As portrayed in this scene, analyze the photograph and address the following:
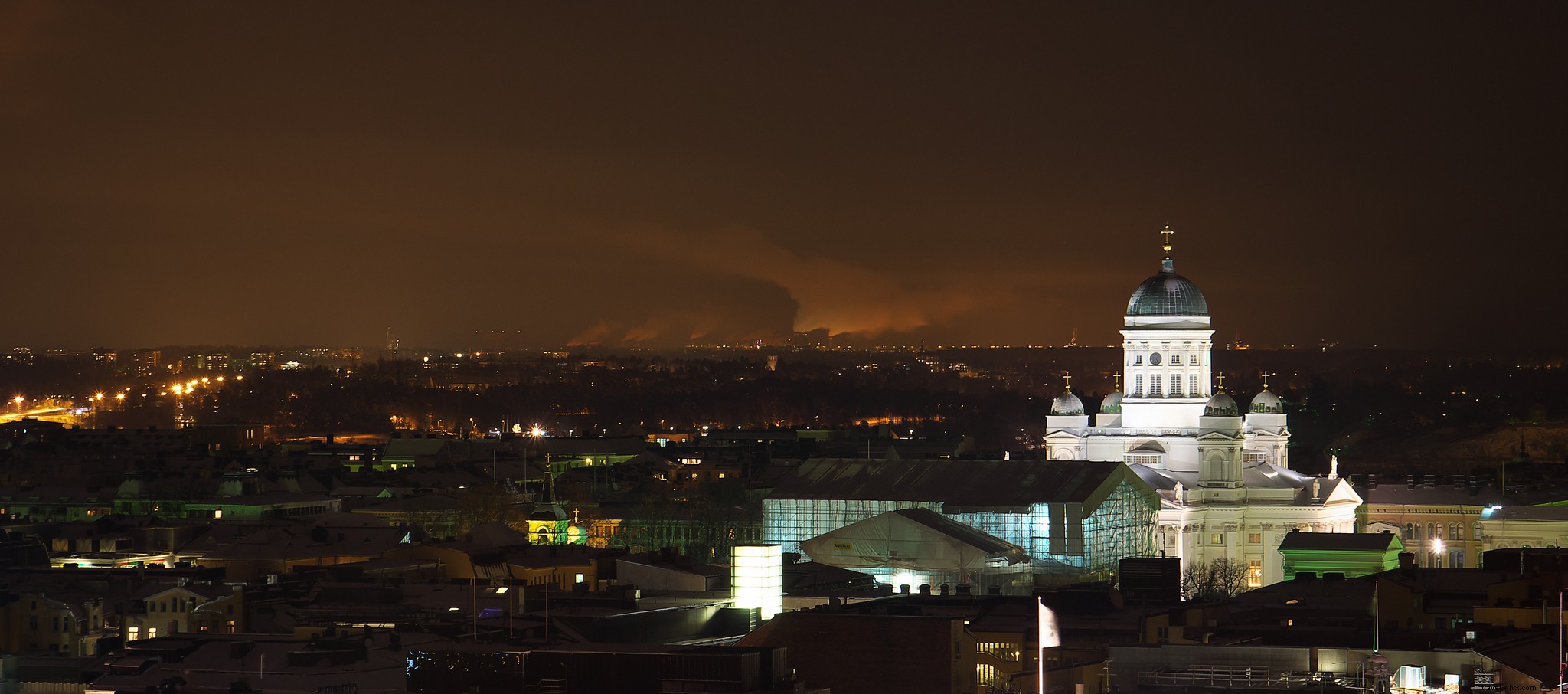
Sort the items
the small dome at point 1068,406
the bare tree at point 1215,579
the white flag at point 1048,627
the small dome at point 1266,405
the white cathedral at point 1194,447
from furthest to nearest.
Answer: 1. the small dome at point 1266,405
2. the small dome at point 1068,406
3. the white cathedral at point 1194,447
4. the bare tree at point 1215,579
5. the white flag at point 1048,627

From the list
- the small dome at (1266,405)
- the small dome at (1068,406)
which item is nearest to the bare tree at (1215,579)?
the small dome at (1068,406)

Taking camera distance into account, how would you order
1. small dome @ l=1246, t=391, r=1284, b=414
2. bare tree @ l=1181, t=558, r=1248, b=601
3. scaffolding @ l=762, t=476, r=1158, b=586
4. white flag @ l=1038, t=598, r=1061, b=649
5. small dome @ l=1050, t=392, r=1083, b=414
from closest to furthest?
white flag @ l=1038, t=598, r=1061, b=649
bare tree @ l=1181, t=558, r=1248, b=601
scaffolding @ l=762, t=476, r=1158, b=586
small dome @ l=1050, t=392, r=1083, b=414
small dome @ l=1246, t=391, r=1284, b=414

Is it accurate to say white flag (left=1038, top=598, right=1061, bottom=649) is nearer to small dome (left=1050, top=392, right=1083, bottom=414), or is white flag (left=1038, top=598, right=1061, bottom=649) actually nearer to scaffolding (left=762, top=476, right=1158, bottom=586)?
scaffolding (left=762, top=476, right=1158, bottom=586)

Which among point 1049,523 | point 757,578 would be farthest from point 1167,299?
point 757,578

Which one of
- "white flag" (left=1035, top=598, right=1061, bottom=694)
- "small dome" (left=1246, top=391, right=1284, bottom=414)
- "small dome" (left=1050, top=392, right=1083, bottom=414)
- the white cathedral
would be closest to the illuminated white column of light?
"white flag" (left=1035, top=598, right=1061, bottom=694)

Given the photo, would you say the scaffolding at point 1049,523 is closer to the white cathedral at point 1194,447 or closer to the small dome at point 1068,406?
the white cathedral at point 1194,447

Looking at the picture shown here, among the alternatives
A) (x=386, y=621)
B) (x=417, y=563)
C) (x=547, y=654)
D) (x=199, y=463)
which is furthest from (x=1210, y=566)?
(x=199, y=463)
